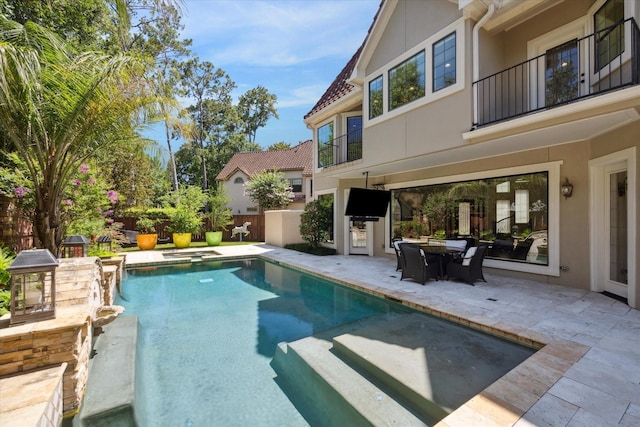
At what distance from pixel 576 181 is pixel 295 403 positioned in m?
9.07

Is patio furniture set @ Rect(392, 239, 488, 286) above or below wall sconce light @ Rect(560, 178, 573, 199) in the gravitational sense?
below

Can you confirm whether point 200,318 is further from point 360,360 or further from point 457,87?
point 457,87

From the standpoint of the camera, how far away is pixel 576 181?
8.05m

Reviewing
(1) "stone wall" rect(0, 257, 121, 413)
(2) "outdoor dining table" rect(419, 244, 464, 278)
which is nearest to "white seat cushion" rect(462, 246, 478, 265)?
(2) "outdoor dining table" rect(419, 244, 464, 278)

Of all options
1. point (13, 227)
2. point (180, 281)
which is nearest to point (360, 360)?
point (180, 281)

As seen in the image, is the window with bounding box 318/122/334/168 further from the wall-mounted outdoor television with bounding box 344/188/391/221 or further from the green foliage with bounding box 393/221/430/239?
the green foliage with bounding box 393/221/430/239

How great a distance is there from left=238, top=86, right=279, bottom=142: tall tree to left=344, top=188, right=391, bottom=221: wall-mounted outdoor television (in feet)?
116

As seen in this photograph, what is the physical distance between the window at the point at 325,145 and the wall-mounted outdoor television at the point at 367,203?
3015 mm

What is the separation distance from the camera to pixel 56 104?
5586 mm

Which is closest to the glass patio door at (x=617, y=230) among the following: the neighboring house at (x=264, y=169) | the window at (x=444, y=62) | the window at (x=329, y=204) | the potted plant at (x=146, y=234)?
the window at (x=444, y=62)

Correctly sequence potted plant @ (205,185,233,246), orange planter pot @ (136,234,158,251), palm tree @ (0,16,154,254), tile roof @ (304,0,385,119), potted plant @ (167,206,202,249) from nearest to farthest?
palm tree @ (0,16,154,254) < tile roof @ (304,0,385,119) < orange planter pot @ (136,234,158,251) < potted plant @ (167,206,202,249) < potted plant @ (205,185,233,246)

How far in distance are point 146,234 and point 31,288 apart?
1623 cm

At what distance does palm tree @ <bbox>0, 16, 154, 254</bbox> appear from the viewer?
5.11 meters

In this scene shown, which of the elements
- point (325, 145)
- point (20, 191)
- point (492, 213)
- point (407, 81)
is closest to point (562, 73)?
point (407, 81)
